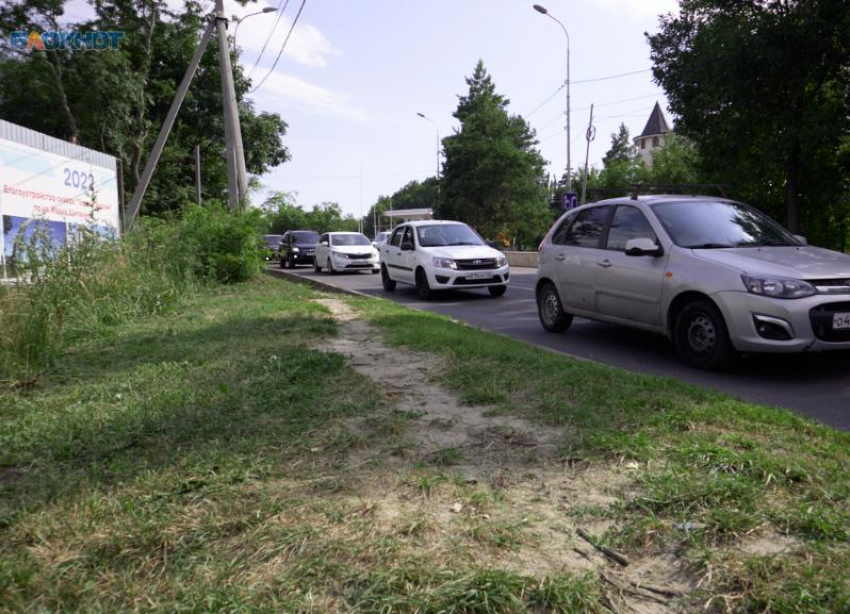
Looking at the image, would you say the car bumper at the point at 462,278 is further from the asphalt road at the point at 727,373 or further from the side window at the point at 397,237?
the side window at the point at 397,237

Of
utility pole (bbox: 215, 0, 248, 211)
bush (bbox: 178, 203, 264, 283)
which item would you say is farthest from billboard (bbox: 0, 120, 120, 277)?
utility pole (bbox: 215, 0, 248, 211)

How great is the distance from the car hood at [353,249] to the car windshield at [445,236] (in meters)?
9.47

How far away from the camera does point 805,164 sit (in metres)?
18.2

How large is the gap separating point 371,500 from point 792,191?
18.6m

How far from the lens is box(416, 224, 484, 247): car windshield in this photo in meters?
13.9

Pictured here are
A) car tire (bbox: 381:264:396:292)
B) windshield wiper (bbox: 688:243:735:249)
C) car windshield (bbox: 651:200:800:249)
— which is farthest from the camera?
car tire (bbox: 381:264:396:292)

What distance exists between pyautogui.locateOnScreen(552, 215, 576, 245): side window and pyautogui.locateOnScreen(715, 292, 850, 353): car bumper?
300 cm

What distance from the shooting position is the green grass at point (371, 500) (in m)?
2.20

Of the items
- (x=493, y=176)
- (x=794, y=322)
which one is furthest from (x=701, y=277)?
(x=493, y=176)

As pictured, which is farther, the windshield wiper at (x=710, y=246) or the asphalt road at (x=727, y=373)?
the windshield wiper at (x=710, y=246)

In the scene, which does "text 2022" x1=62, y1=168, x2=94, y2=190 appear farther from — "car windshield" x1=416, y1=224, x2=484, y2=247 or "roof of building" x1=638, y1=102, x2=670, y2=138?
"roof of building" x1=638, y1=102, x2=670, y2=138

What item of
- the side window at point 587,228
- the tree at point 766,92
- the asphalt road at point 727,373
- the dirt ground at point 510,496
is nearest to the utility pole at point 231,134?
the asphalt road at point 727,373

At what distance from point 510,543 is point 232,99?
711 inches

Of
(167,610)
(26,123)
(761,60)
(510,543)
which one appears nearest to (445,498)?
(510,543)
